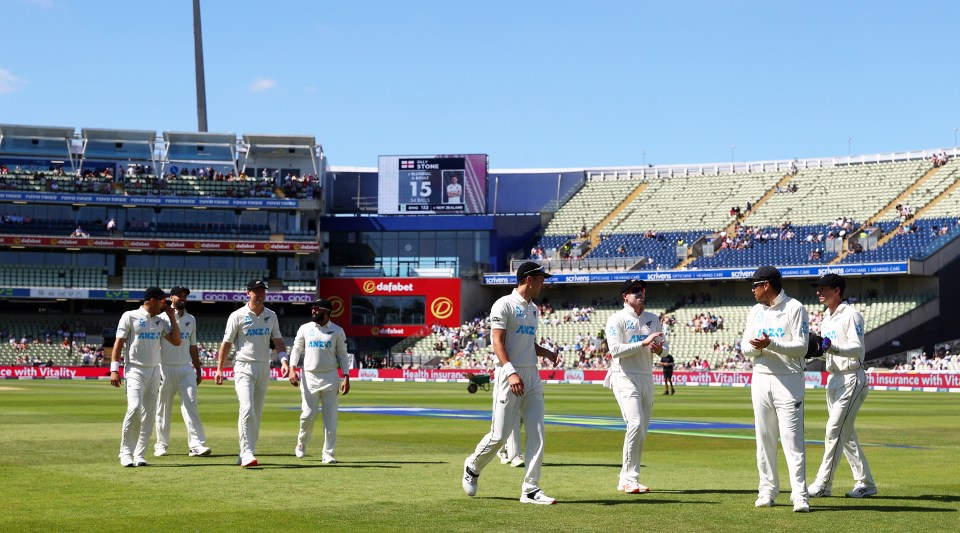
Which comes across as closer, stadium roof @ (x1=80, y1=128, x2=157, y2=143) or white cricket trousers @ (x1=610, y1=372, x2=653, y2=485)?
white cricket trousers @ (x1=610, y1=372, x2=653, y2=485)

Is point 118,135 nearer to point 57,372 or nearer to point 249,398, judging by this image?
point 57,372

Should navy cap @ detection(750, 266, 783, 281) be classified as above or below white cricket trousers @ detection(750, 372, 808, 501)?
above

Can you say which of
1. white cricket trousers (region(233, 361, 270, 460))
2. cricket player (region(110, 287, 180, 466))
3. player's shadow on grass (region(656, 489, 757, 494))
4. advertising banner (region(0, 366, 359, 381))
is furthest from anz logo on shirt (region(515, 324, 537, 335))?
advertising banner (region(0, 366, 359, 381))

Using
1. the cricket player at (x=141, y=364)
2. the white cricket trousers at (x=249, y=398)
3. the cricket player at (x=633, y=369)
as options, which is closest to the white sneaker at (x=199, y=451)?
the cricket player at (x=141, y=364)

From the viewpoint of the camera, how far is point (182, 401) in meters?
16.2

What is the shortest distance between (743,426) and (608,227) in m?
57.2

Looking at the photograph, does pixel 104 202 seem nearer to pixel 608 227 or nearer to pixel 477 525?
pixel 608 227

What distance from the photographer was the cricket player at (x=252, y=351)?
14.6 m

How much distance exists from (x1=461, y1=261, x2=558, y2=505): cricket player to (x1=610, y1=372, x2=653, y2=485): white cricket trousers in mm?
1188

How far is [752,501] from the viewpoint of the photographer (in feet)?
36.8

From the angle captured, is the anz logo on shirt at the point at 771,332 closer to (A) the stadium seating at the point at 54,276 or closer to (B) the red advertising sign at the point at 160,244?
(B) the red advertising sign at the point at 160,244

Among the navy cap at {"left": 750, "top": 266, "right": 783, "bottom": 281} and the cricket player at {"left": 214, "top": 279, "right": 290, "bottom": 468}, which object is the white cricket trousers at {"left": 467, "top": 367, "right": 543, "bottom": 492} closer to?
the navy cap at {"left": 750, "top": 266, "right": 783, "bottom": 281}

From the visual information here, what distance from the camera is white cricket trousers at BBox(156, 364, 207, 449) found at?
16.0 meters

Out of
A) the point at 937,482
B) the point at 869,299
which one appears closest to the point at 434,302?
the point at 869,299
